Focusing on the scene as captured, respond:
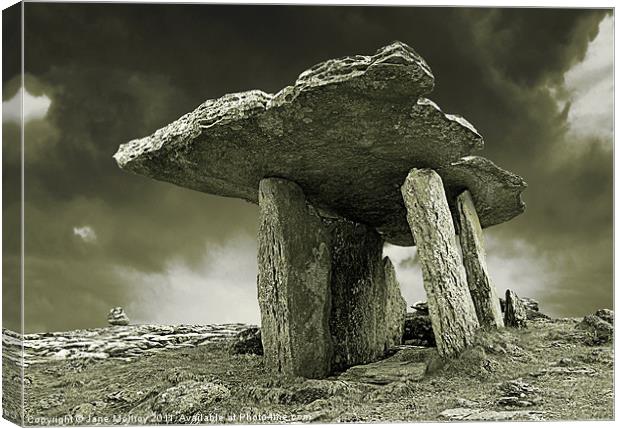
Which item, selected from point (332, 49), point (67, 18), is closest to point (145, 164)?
point (67, 18)

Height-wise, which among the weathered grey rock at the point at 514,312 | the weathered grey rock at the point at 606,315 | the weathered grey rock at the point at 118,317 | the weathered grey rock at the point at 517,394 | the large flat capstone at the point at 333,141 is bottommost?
the weathered grey rock at the point at 517,394

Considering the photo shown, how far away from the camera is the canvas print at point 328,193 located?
8.04m

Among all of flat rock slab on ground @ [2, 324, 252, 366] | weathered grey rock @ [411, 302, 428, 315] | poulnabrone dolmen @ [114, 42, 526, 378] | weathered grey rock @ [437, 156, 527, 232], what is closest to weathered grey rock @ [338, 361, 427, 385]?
poulnabrone dolmen @ [114, 42, 526, 378]

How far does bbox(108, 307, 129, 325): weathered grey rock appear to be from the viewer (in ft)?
41.5

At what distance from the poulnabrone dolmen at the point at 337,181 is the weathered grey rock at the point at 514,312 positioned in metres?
0.41

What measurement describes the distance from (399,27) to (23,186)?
155 inches

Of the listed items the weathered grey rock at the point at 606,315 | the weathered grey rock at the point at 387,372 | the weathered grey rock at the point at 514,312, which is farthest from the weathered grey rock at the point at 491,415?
the weathered grey rock at the point at 514,312

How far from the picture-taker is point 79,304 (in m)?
11.5

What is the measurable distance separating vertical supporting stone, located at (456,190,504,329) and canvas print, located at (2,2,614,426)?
0.09 ft

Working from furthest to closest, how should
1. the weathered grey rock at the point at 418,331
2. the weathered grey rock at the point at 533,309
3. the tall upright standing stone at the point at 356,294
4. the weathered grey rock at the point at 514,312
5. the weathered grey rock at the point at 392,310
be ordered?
the weathered grey rock at the point at 418,331, the weathered grey rock at the point at 392,310, the weathered grey rock at the point at 533,309, the tall upright standing stone at the point at 356,294, the weathered grey rock at the point at 514,312

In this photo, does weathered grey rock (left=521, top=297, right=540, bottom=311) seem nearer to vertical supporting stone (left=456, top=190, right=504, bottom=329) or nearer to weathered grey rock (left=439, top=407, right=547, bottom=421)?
vertical supporting stone (left=456, top=190, right=504, bottom=329)

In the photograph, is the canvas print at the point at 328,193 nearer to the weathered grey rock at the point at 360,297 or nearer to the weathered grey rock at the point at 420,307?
the weathered grey rock at the point at 360,297

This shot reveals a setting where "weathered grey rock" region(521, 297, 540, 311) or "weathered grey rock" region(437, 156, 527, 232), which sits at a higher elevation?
"weathered grey rock" region(437, 156, 527, 232)

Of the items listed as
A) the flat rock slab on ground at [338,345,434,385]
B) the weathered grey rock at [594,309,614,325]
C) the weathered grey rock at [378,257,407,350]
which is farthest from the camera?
the weathered grey rock at [378,257,407,350]
